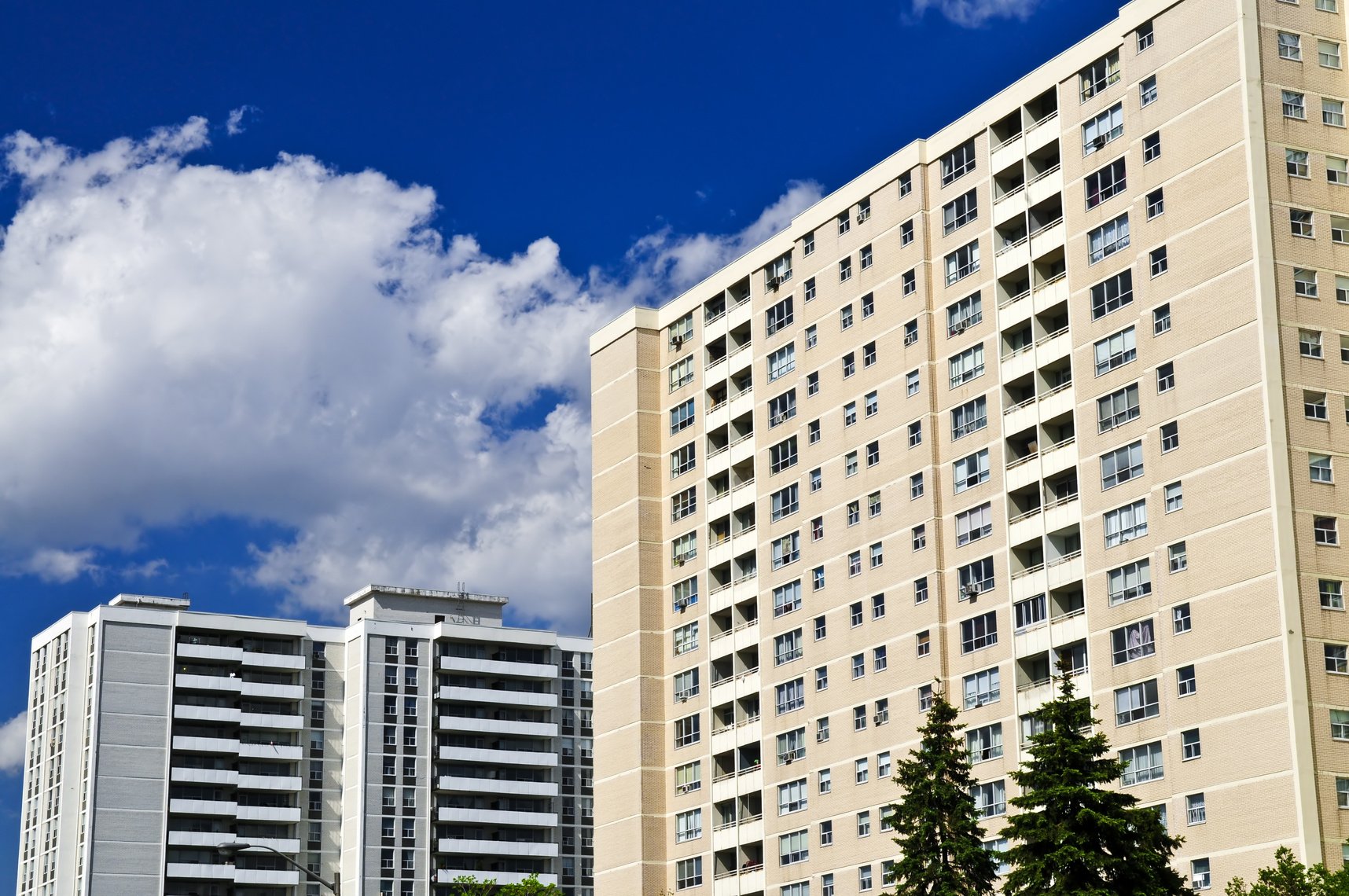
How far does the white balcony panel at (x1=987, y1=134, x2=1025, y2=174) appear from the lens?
302 ft

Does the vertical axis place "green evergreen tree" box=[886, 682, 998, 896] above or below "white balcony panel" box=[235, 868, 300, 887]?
below

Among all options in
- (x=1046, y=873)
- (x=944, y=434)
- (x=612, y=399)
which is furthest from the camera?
(x=612, y=399)

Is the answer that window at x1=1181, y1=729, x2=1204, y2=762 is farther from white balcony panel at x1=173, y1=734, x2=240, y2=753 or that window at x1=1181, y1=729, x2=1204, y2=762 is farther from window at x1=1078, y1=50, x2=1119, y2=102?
white balcony panel at x1=173, y1=734, x2=240, y2=753

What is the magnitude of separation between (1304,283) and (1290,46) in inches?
386

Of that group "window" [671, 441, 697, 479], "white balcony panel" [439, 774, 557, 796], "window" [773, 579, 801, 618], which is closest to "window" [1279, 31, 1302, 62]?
"window" [773, 579, 801, 618]

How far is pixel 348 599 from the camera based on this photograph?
579ft

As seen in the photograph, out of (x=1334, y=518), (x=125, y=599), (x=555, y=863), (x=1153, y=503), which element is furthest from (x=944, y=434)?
(x=125, y=599)

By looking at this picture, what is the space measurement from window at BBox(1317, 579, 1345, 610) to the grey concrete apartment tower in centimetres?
9545

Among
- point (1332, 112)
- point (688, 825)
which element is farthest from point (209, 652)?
point (1332, 112)

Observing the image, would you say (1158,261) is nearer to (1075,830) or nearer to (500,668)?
(1075,830)

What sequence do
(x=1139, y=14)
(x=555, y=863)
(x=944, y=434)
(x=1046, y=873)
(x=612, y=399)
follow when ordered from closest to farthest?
(x=1046, y=873) → (x=1139, y=14) → (x=944, y=434) → (x=612, y=399) → (x=555, y=863)

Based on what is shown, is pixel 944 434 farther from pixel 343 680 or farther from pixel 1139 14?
pixel 343 680

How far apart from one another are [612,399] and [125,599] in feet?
219

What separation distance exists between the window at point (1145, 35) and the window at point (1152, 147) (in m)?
3.88
